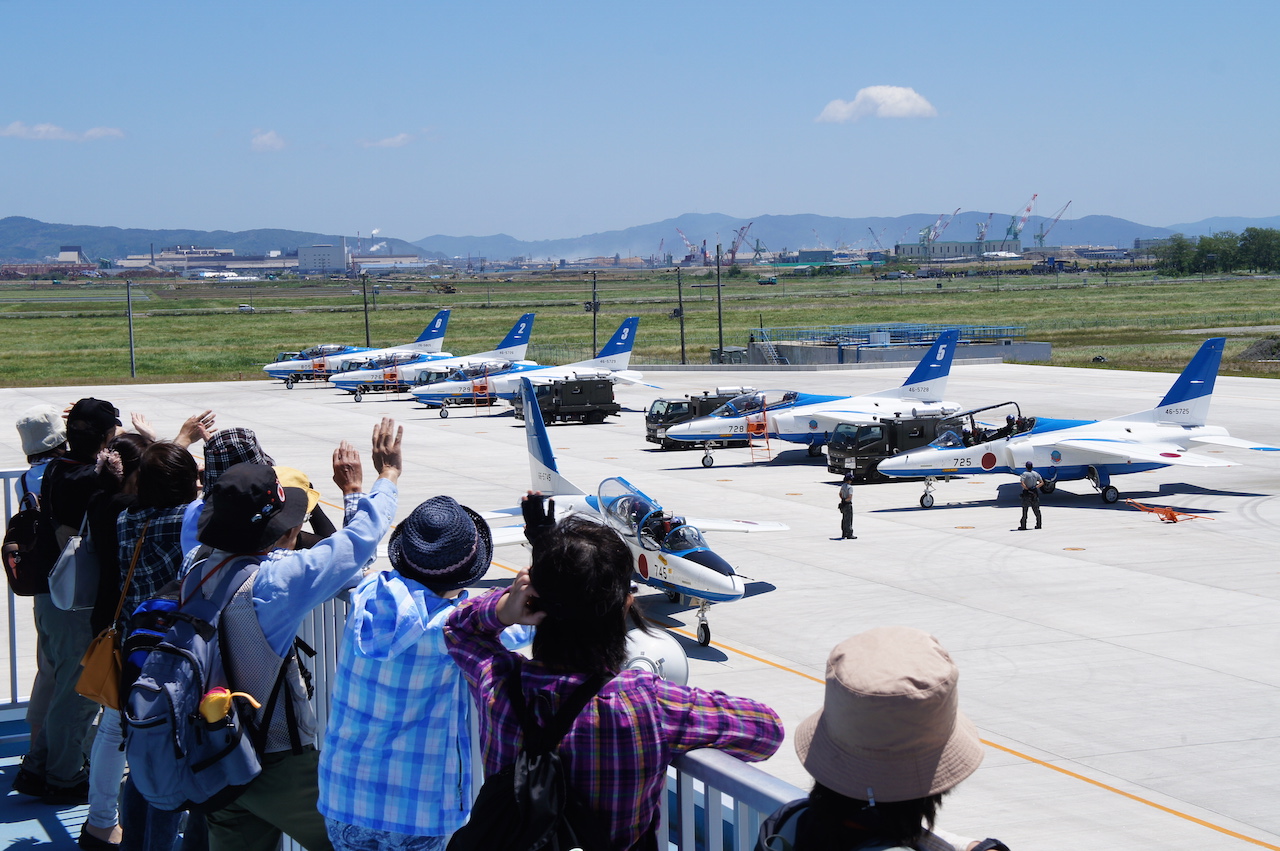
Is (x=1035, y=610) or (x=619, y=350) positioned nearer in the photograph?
(x=1035, y=610)

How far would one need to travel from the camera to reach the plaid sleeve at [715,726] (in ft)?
11.5

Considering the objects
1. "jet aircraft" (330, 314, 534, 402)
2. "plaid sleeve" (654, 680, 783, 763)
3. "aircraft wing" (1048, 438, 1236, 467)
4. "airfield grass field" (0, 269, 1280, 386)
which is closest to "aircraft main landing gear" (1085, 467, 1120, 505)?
"aircraft wing" (1048, 438, 1236, 467)

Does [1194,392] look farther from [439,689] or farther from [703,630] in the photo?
[439,689]

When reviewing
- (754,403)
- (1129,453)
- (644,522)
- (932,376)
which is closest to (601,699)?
(644,522)

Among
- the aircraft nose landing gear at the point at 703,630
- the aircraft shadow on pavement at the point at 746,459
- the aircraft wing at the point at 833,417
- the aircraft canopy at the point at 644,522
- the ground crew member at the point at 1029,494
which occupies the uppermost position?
the aircraft canopy at the point at 644,522

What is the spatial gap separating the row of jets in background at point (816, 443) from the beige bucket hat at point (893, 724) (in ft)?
27.7

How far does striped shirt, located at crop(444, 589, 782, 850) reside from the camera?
345 centimetres

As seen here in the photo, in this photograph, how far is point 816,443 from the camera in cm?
3691

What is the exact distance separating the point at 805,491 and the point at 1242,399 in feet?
90.8

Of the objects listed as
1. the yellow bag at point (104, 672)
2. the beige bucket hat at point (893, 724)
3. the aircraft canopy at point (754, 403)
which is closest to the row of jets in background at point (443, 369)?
the aircraft canopy at point (754, 403)

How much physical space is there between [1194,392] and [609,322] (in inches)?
3944

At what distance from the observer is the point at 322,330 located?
12494 cm

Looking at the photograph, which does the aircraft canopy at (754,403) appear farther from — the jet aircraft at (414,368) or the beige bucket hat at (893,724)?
the beige bucket hat at (893,724)

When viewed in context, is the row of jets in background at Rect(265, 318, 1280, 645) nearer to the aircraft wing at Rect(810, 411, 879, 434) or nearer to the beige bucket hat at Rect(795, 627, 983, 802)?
the aircraft wing at Rect(810, 411, 879, 434)
